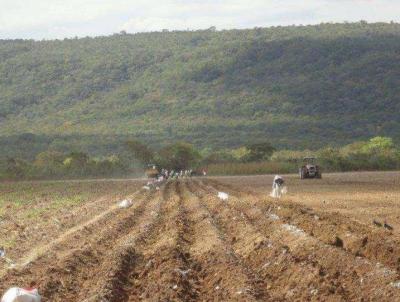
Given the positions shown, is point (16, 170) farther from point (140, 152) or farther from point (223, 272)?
point (223, 272)

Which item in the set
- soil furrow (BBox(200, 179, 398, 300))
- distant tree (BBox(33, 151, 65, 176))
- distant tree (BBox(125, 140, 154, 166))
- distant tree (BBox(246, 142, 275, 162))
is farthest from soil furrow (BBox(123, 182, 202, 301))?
distant tree (BBox(246, 142, 275, 162))

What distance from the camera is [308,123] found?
128 meters

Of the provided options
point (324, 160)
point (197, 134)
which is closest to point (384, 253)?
point (324, 160)

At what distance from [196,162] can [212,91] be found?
2026 inches

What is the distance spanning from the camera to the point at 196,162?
9131 centimetres

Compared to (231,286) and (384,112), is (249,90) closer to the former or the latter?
(384,112)

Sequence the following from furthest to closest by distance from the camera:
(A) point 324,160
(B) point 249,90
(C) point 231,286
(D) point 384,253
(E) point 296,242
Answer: (B) point 249,90 < (A) point 324,160 < (E) point 296,242 < (D) point 384,253 < (C) point 231,286

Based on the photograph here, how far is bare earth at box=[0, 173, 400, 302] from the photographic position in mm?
13320

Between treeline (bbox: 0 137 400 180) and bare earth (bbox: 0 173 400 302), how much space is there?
55681mm

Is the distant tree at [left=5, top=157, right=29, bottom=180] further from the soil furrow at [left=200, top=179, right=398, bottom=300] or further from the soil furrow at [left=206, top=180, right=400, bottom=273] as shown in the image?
the soil furrow at [left=200, top=179, right=398, bottom=300]

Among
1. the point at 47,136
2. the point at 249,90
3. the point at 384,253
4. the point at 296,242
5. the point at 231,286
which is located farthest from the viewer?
the point at 249,90

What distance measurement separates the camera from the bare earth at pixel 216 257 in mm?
13320

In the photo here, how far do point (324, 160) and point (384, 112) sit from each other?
43019 mm

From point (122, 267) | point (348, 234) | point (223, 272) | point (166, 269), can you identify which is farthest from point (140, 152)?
point (223, 272)
